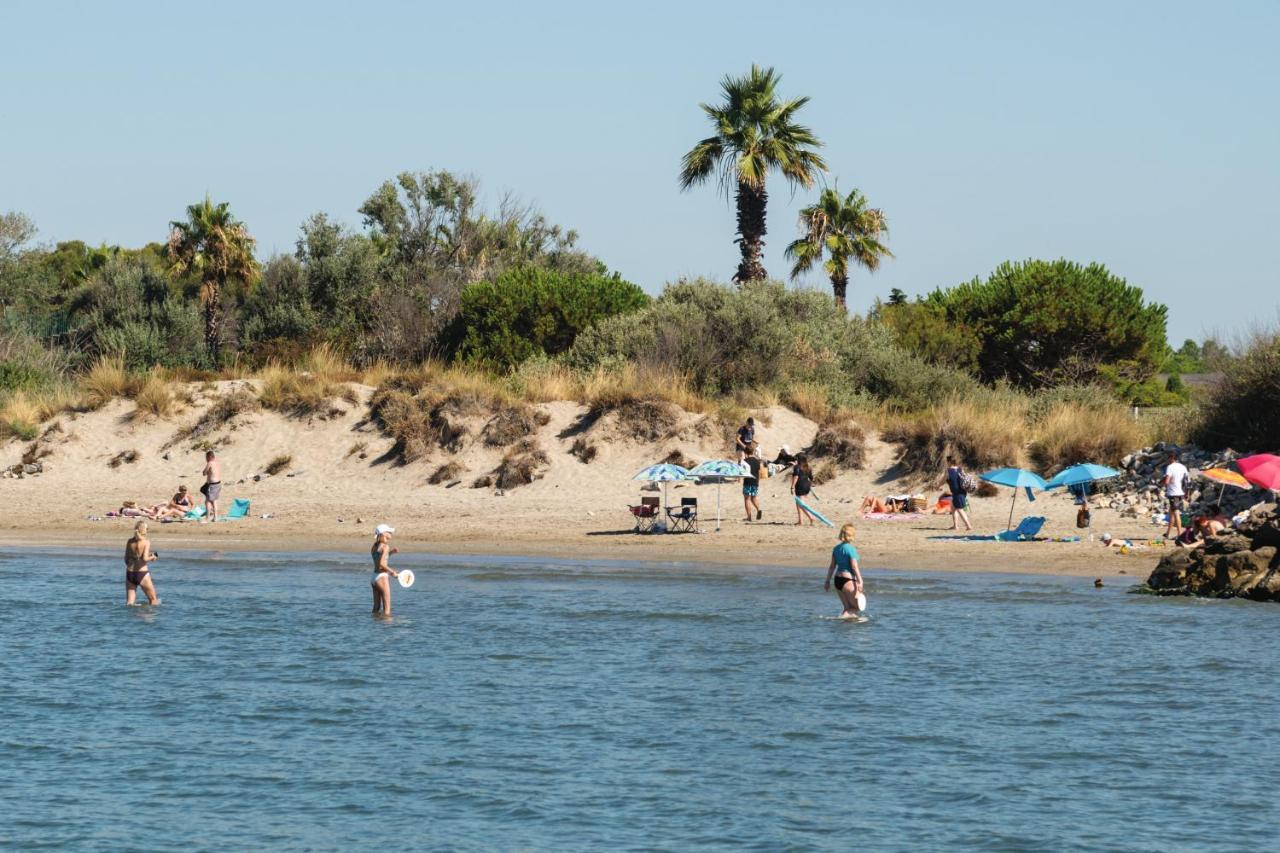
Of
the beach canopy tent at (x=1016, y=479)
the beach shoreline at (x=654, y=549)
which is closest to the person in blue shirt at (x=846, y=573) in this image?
the beach shoreline at (x=654, y=549)

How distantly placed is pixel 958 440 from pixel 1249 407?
20.0 ft

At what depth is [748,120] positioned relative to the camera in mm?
51250

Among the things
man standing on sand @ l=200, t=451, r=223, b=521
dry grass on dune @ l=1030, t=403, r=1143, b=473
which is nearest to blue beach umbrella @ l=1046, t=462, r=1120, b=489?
dry grass on dune @ l=1030, t=403, r=1143, b=473

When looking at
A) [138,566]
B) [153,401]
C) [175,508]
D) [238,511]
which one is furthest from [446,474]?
[138,566]

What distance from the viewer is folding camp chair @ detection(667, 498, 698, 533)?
30969 mm

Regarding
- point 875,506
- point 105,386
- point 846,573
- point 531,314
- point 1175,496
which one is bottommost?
point 846,573

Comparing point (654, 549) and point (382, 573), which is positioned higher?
point (654, 549)

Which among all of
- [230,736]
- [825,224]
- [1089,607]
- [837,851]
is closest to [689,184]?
[825,224]

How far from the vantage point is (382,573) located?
23.7m

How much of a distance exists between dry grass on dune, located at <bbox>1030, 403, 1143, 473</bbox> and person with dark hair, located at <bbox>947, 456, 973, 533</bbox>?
4.20 m

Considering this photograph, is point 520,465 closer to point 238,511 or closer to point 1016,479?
point 238,511

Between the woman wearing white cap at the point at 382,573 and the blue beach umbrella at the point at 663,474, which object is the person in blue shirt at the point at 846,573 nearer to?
the woman wearing white cap at the point at 382,573

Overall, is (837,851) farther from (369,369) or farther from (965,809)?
(369,369)

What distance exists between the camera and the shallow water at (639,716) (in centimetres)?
1419
